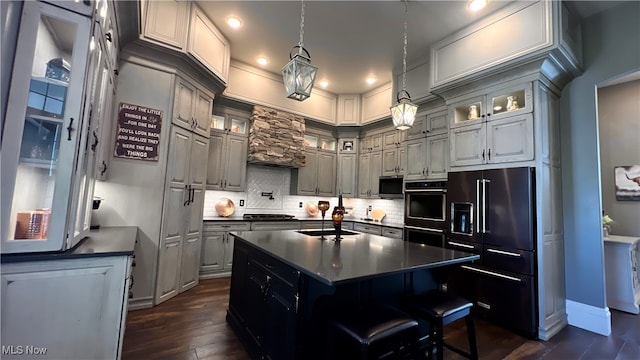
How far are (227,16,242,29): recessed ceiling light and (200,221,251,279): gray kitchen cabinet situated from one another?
9.29ft

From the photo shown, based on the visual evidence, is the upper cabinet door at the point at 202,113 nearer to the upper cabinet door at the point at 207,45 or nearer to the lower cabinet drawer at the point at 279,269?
the upper cabinet door at the point at 207,45

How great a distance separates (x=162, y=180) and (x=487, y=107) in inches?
155

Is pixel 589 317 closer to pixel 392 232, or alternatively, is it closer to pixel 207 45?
pixel 392 232

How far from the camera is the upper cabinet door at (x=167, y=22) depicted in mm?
2895

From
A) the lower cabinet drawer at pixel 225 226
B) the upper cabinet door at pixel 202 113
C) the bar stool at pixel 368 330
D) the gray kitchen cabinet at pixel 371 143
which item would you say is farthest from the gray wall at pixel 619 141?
the upper cabinet door at pixel 202 113

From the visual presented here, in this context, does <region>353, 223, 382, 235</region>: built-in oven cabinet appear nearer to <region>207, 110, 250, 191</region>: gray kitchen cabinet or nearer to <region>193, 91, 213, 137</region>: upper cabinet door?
<region>207, 110, 250, 191</region>: gray kitchen cabinet

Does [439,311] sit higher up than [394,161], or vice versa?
[394,161]

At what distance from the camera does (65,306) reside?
4.74 feet

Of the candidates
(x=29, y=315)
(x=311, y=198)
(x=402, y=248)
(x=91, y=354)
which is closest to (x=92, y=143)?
(x=29, y=315)

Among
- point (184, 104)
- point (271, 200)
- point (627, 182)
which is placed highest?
point (184, 104)

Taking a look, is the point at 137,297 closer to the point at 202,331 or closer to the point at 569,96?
the point at 202,331

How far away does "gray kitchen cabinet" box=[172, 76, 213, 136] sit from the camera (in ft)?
10.8

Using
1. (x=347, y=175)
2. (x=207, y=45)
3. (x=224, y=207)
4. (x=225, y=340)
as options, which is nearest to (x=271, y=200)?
(x=224, y=207)

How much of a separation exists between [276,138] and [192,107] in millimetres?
1602
